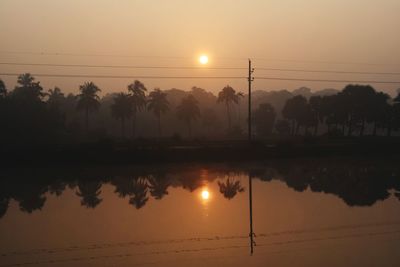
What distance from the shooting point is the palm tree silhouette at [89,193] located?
20.0 meters

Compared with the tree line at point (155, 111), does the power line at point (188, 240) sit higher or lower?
lower

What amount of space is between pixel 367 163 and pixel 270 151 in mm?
7996

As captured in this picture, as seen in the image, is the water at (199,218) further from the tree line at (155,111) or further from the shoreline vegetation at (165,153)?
the tree line at (155,111)

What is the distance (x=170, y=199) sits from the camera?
2064cm

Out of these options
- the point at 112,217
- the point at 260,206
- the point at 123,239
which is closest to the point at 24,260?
the point at 123,239

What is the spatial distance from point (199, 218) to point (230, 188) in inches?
296

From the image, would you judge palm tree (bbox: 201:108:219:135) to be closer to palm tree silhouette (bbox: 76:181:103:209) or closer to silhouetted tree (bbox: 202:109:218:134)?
silhouetted tree (bbox: 202:109:218:134)

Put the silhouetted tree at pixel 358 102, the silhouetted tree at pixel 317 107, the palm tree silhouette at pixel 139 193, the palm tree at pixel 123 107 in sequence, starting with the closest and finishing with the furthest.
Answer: the palm tree silhouette at pixel 139 193
the silhouetted tree at pixel 358 102
the silhouetted tree at pixel 317 107
the palm tree at pixel 123 107

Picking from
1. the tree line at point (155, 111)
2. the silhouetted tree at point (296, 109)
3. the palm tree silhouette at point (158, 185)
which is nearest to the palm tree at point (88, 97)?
the tree line at point (155, 111)

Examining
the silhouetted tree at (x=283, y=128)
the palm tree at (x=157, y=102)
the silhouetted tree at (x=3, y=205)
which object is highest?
the palm tree at (x=157, y=102)

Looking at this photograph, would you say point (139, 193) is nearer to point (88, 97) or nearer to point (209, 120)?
point (88, 97)

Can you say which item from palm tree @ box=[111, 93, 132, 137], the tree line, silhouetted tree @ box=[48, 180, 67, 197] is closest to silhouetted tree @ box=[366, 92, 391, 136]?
the tree line

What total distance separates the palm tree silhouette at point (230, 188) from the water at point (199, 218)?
48mm

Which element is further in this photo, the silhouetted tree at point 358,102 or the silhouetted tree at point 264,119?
the silhouetted tree at point 264,119
